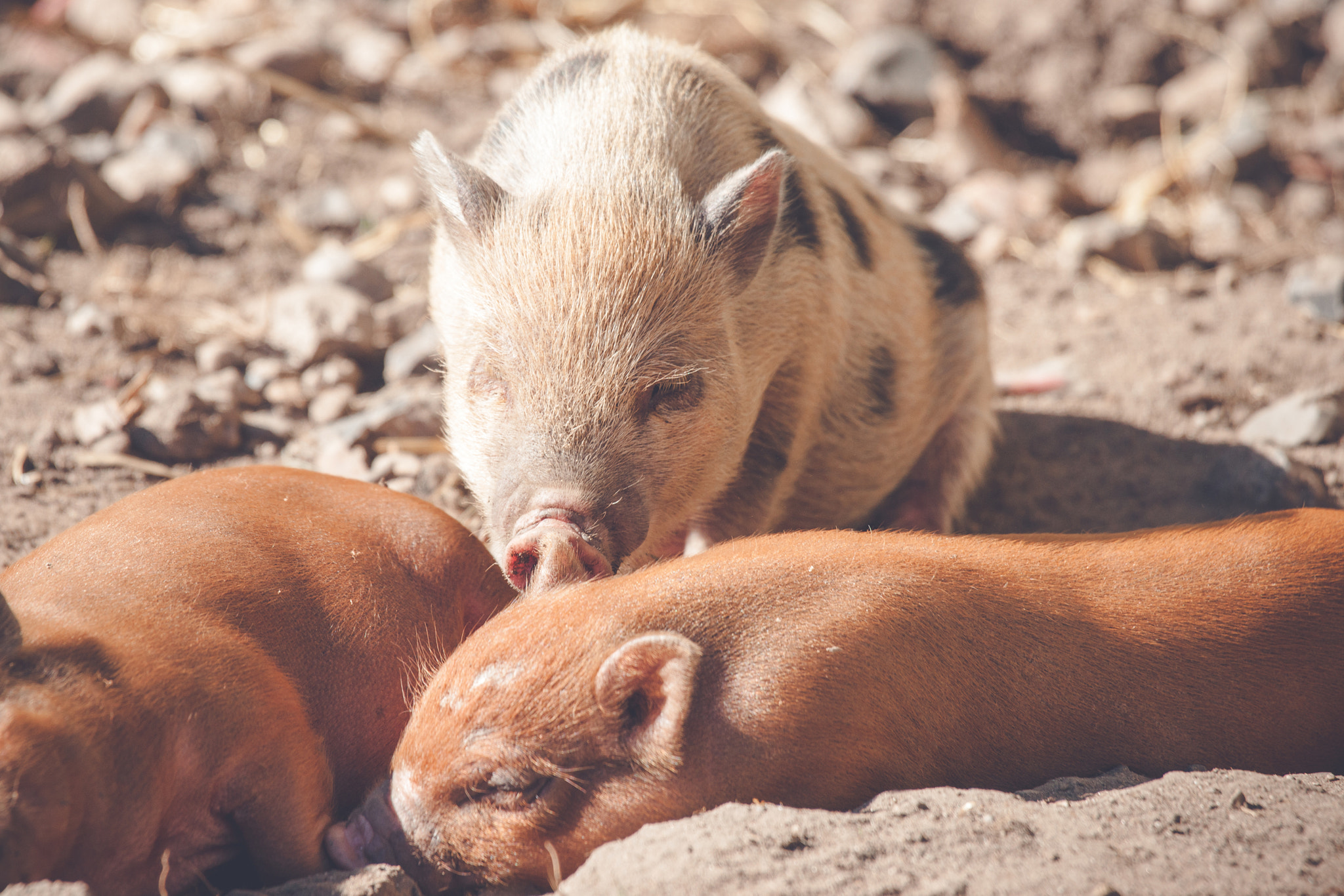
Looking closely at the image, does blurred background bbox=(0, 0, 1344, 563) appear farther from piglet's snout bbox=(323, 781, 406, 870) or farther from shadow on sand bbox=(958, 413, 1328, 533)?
piglet's snout bbox=(323, 781, 406, 870)

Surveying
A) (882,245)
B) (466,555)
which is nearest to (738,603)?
(466,555)

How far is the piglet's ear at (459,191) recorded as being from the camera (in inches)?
116

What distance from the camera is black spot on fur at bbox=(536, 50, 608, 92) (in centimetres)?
343

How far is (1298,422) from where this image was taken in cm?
397

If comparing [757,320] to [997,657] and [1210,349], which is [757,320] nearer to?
[997,657]

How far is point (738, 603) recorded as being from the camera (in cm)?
228

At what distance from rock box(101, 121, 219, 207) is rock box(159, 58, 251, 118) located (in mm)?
367

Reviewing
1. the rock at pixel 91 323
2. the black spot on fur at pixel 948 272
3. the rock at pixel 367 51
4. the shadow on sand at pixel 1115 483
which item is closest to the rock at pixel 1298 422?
the shadow on sand at pixel 1115 483

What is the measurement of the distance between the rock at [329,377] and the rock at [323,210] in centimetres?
152

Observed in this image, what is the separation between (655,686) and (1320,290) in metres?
4.03

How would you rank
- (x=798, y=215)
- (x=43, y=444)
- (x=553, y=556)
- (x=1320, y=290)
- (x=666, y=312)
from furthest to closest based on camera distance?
(x=1320, y=290)
(x=43, y=444)
(x=798, y=215)
(x=666, y=312)
(x=553, y=556)

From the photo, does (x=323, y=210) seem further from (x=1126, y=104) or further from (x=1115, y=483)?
(x=1126, y=104)

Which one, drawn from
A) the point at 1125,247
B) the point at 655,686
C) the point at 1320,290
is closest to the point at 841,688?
the point at 655,686

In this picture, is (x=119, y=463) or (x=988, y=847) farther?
(x=119, y=463)
